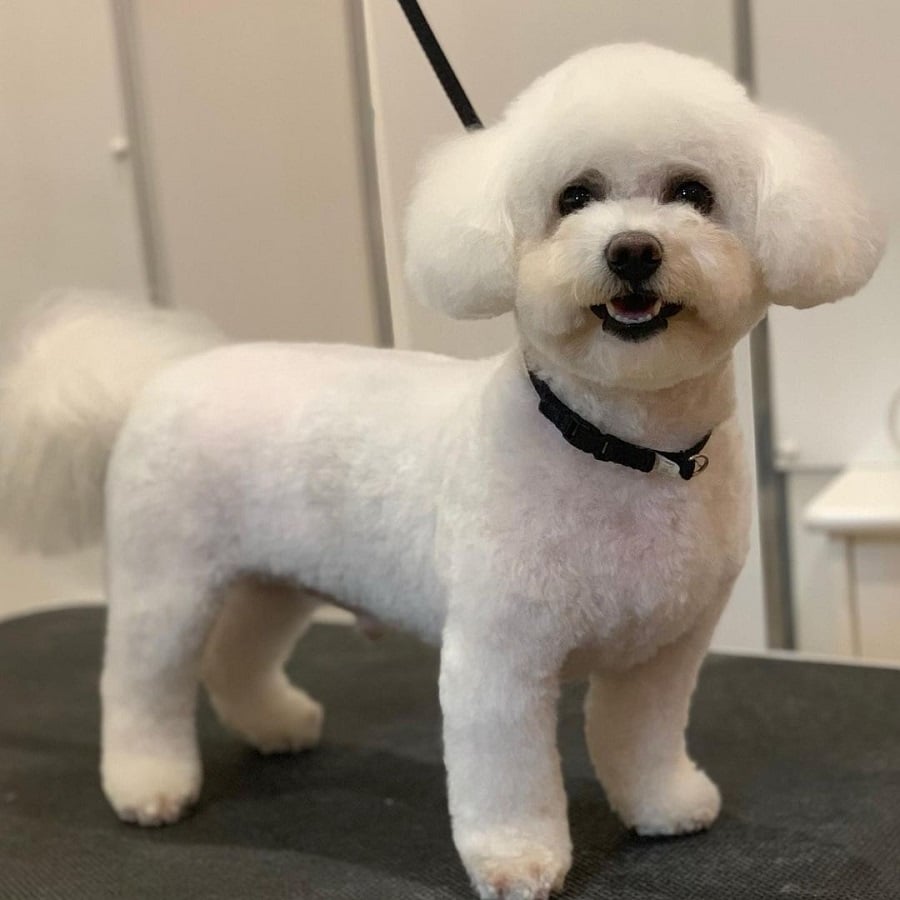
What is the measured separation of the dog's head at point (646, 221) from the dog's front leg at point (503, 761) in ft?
0.72

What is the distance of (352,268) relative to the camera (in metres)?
1.32

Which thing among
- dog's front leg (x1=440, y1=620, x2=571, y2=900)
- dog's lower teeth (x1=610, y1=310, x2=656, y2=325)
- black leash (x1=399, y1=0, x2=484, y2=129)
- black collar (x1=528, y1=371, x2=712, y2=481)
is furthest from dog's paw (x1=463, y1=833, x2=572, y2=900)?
black leash (x1=399, y1=0, x2=484, y2=129)

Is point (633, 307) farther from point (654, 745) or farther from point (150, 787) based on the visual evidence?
point (150, 787)

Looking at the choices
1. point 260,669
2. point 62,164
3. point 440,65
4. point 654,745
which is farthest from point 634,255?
point 62,164

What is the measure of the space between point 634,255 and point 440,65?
340 mm

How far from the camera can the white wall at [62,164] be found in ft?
5.01

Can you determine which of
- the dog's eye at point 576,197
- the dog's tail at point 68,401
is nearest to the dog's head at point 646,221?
the dog's eye at point 576,197

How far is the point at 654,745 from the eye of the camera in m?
0.97

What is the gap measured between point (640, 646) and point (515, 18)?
595mm

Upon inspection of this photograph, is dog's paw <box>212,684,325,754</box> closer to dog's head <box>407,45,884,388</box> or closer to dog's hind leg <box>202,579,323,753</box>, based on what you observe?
dog's hind leg <box>202,579,323,753</box>

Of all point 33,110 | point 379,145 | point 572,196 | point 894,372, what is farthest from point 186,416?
point 894,372

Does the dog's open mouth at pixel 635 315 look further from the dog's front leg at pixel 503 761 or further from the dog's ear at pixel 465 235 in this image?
the dog's front leg at pixel 503 761

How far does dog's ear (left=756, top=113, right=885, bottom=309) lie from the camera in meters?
0.73

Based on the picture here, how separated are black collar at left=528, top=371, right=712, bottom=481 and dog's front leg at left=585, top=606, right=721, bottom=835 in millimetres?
183
